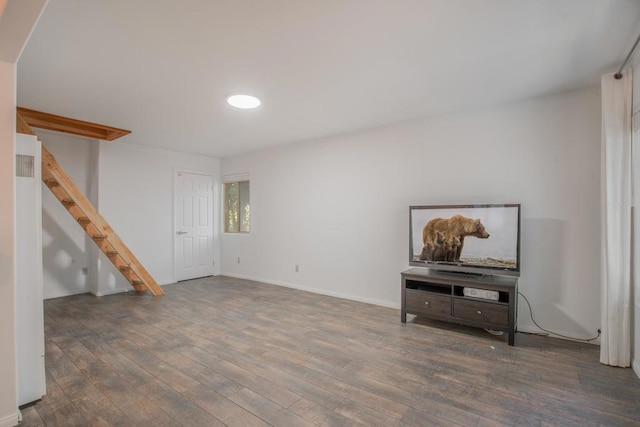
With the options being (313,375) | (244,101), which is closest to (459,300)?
(313,375)

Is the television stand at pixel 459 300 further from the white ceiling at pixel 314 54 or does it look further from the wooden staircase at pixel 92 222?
the wooden staircase at pixel 92 222

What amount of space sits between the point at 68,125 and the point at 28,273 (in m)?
2.99

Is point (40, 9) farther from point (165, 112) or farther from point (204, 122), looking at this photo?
point (204, 122)

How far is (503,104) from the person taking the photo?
3.31 m

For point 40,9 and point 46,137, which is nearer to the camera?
point 40,9

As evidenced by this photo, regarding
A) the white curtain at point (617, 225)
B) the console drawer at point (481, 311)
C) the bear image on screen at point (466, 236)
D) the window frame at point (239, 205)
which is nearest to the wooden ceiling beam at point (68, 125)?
the window frame at point (239, 205)

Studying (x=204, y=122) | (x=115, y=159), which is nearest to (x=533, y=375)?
(x=204, y=122)

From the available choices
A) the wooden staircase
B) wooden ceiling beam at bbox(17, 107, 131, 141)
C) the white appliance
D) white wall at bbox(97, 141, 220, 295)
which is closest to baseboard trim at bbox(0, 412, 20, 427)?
the white appliance

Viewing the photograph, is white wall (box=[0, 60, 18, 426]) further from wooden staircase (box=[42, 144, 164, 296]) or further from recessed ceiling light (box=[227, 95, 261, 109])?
wooden staircase (box=[42, 144, 164, 296])

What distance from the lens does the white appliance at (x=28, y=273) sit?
1942mm

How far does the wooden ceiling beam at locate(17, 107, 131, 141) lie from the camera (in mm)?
3636

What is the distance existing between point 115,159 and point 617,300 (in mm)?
6483

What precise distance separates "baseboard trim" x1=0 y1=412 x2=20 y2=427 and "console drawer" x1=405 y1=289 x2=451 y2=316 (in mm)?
3274

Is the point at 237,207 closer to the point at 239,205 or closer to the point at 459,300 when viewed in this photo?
the point at 239,205
